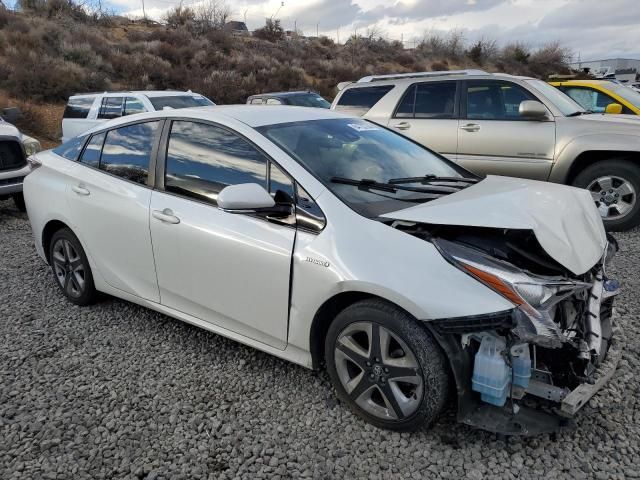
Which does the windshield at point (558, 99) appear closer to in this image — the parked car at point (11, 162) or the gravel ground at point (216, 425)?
the gravel ground at point (216, 425)

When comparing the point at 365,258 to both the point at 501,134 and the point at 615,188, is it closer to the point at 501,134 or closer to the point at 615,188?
the point at 501,134

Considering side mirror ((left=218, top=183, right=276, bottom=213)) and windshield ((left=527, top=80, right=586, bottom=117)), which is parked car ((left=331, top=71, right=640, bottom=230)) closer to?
windshield ((left=527, top=80, right=586, bottom=117))

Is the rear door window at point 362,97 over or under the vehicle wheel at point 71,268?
over

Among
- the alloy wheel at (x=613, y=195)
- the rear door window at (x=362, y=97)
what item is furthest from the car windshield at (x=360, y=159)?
the rear door window at (x=362, y=97)

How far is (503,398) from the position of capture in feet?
7.72

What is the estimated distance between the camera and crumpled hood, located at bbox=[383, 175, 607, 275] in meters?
2.54

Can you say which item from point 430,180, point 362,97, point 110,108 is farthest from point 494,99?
point 110,108

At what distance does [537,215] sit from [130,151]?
2.77 m

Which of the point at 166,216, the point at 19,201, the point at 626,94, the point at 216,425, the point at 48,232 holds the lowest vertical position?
the point at 19,201

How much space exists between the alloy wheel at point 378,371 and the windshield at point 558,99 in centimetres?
506

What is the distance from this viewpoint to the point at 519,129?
6.50 m

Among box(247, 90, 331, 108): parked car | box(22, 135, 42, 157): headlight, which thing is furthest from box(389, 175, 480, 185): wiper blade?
box(247, 90, 331, 108): parked car

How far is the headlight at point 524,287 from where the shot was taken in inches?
89.1

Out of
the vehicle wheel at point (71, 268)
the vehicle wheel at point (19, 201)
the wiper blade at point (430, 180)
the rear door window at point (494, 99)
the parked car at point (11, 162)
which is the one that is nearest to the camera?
the wiper blade at point (430, 180)
